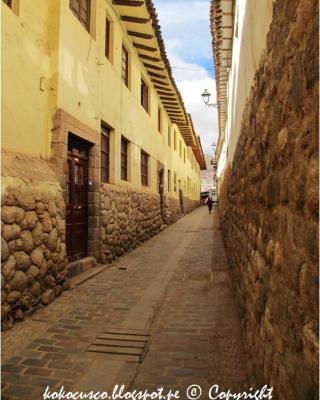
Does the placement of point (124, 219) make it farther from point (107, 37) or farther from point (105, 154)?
point (107, 37)

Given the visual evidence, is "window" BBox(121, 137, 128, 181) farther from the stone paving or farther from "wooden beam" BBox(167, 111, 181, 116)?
"wooden beam" BBox(167, 111, 181, 116)

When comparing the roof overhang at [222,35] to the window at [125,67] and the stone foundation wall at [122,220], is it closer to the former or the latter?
the window at [125,67]

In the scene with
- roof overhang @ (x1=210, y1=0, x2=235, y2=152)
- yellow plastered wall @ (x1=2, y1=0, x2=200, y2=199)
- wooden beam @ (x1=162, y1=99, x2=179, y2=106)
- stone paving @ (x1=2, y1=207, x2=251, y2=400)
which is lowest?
stone paving @ (x1=2, y1=207, x2=251, y2=400)

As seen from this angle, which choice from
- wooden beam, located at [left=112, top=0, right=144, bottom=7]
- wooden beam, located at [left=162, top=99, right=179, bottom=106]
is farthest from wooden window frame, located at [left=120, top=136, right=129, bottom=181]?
wooden beam, located at [left=162, top=99, right=179, bottom=106]

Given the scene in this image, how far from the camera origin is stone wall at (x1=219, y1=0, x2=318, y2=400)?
145 centimetres

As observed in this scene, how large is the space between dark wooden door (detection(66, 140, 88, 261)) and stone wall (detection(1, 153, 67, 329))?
1023 mm

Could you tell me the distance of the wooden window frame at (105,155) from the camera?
8.22 m

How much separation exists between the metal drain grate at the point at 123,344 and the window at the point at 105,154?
4755mm

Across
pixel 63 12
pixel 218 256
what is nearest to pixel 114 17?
pixel 63 12

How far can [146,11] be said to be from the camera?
8.69m

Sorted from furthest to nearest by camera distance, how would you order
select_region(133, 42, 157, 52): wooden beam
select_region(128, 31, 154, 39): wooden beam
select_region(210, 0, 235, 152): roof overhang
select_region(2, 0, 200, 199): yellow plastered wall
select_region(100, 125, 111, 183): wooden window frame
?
select_region(133, 42, 157, 52): wooden beam < select_region(128, 31, 154, 39): wooden beam < select_region(100, 125, 111, 183): wooden window frame < select_region(210, 0, 235, 152): roof overhang < select_region(2, 0, 200, 199): yellow plastered wall

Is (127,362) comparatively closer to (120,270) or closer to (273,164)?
(273,164)

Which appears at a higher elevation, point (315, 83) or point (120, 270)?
point (315, 83)

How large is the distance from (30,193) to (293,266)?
149 inches
